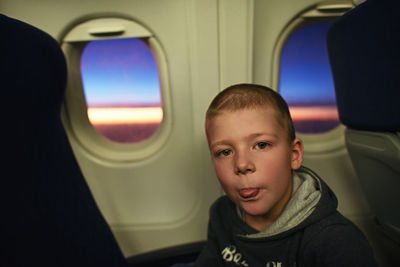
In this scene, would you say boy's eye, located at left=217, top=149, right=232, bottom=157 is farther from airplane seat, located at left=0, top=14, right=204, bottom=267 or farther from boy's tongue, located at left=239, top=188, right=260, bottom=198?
airplane seat, located at left=0, top=14, right=204, bottom=267

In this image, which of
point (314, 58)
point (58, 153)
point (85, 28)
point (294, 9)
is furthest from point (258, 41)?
point (58, 153)

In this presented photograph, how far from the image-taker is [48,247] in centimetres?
64

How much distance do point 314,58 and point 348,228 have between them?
929 millimetres

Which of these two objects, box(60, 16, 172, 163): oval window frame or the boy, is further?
box(60, 16, 172, 163): oval window frame

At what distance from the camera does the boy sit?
607 mm

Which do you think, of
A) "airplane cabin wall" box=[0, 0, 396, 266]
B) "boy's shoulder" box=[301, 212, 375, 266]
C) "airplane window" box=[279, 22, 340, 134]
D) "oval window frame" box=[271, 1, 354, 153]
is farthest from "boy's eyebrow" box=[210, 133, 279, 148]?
"airplane window" box=[279, 22, 340, 134]

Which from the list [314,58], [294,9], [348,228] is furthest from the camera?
[314,58]

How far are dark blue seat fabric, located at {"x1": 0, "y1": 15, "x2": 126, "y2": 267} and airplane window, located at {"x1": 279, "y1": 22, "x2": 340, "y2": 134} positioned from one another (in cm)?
98

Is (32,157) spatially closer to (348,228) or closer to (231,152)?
(231,152)

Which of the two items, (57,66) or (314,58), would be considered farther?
(314,58)

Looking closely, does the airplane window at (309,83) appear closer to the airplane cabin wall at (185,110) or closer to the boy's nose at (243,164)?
the airplane cabin wall at (185,110)

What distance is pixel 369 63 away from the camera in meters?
0.66

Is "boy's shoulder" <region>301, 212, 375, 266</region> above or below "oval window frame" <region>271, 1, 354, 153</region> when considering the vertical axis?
below

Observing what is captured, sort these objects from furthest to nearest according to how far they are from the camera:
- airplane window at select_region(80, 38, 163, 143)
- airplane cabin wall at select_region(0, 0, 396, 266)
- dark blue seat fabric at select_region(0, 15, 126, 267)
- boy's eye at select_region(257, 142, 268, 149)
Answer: airplane window at select_region(80, 38, 163, 143)
airplane cabin wall at select_region(0, 0, 396, 266)
boy's eye at select_region(257, 142, 268, 149)
dark blue seat fabric at select_region(0, 15, 126, 267)
